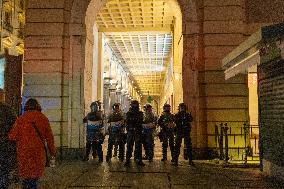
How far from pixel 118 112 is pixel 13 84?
6138mm

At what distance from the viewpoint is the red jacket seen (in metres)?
4.83

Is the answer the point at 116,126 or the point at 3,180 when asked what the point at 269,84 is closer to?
the point at 116,126

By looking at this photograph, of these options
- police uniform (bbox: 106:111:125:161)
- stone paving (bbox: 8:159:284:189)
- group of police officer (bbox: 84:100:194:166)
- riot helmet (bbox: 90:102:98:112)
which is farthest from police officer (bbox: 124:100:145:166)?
riot helmet (bbox: 90:102:98:112)

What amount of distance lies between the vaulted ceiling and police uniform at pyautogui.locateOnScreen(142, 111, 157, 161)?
4.55 metres

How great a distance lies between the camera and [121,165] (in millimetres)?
9414

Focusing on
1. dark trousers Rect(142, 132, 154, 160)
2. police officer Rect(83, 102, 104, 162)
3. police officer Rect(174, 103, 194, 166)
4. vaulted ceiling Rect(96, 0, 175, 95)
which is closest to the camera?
police officer Rect(174, 103, 194, 166)

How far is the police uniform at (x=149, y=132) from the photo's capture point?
33.8 feet

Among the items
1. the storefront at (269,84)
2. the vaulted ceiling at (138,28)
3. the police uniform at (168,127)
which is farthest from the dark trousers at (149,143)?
the vaulted ceiling at (138,28)

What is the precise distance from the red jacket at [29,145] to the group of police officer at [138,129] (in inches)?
182

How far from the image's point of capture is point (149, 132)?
10414mm

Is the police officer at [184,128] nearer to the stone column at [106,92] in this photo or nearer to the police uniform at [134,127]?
the police uniform at [134,127]

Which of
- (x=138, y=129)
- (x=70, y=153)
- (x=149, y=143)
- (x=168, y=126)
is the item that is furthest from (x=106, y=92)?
(x=138, y=129)

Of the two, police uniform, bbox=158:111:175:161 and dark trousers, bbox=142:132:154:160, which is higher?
police uniform, bbox=158:111:175:161

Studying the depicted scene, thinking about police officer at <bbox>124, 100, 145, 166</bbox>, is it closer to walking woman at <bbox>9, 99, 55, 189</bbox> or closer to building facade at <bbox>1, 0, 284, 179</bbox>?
A: building facade at <bbox>1, 0, 284, 179</bbox>
